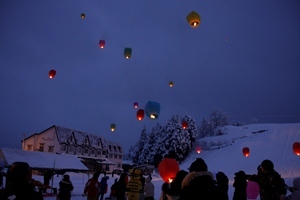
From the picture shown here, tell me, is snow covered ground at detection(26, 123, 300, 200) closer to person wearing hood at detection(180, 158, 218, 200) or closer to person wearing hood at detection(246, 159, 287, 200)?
person wearing hood at detection(246, 159, 287, 200)

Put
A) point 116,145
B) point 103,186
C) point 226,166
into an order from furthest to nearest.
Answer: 1. point 116,145
2. point 226,166
3. point 103,186

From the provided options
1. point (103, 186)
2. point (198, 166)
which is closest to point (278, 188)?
point (198, 166)

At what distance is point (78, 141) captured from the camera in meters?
51.9

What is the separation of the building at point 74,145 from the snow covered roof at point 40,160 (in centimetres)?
2347

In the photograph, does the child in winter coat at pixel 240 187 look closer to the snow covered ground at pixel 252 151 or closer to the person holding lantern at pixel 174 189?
the person holding lantern at pixel 174 189

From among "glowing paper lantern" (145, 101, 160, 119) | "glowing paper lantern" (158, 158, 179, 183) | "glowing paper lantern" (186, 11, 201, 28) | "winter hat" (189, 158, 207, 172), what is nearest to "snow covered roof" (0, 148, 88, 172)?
"glowing paper lantern" (145, 101, 160, 119)

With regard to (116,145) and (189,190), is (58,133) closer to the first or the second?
(116,145)

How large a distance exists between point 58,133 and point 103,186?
119 feet

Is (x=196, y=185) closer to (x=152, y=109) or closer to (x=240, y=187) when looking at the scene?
(x=240, y=187)

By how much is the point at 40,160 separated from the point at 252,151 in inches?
1510

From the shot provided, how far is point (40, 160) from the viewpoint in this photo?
Answer: 20.0 meters

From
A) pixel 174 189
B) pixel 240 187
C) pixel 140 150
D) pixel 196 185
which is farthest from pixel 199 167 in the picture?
pixel 140 150

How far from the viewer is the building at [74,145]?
4756 centimetres

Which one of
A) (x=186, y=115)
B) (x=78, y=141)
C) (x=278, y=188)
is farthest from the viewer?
(x=186, y=115)
